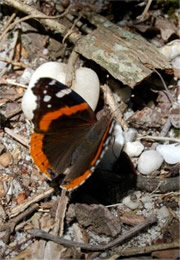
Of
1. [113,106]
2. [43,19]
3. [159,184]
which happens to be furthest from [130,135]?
[43,19]

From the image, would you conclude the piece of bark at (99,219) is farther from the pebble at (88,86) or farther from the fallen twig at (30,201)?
the pebble at (88,86)

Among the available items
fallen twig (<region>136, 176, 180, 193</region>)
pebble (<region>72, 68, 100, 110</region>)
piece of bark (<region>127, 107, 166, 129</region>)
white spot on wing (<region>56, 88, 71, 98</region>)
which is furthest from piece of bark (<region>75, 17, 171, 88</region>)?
fallen twig (<region>136, 176, 180, 193</region>)

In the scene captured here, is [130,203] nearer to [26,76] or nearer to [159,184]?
[159,184]

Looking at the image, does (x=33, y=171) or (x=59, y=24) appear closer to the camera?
Result: (x=33, y=171)

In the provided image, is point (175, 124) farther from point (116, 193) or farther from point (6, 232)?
point (6, 232)

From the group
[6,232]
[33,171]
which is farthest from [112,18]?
[6,232]

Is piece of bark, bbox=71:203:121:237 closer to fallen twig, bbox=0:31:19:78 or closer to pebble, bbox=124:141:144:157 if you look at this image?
pebble, bbox=124:141:144:157
